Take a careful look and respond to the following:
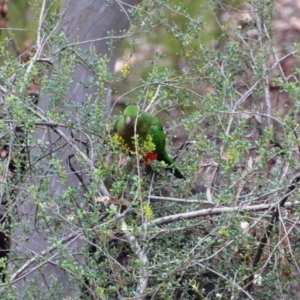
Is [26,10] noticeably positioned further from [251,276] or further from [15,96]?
[251,276]

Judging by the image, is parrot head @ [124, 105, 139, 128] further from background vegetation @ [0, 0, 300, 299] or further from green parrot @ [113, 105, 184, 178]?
background vegetation @ [0, 0, 300, 299]

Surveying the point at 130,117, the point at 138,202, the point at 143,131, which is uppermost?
the point at 138,202

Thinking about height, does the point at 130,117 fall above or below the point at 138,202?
below

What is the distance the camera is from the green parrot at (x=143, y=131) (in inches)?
127

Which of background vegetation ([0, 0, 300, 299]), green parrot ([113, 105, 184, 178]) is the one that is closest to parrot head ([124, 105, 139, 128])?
green parrot ([113, 105, 184, 178])

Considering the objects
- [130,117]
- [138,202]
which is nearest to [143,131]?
[130,117]

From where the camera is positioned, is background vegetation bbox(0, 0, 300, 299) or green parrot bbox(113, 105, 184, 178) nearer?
background vegetation bbox(0, 0, 300, 299)

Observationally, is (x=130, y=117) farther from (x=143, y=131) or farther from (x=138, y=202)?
(x=138, y=202)

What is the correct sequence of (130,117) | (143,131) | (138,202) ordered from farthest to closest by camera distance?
(143,131) < (130,117) < (138,202)

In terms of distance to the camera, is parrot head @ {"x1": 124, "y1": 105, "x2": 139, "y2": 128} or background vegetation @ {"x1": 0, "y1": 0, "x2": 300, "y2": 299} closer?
background vegetation @ {"x1": 0, "y1": 0, "x2": 300, "y2": 299}

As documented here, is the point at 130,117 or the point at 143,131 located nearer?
the point at 130,117

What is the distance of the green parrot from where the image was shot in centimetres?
322

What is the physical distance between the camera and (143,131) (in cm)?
338

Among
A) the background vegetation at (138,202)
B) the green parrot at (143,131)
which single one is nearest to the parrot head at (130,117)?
the green parrot at (143,131)
